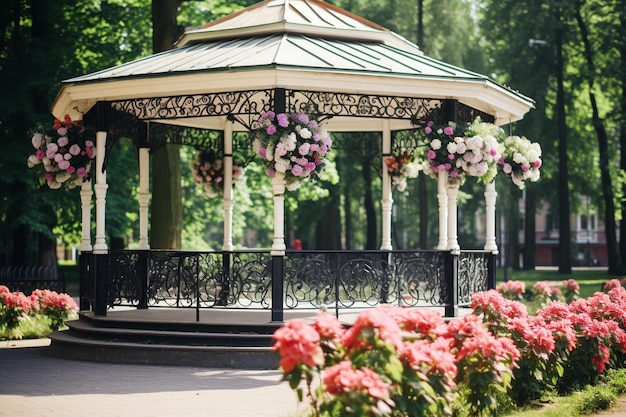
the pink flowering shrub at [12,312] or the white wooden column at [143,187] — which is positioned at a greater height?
the white wooden column at [143,187]

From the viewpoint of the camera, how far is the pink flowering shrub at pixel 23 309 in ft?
56.0

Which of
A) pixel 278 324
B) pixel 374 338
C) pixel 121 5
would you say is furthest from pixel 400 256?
pixel 121 5

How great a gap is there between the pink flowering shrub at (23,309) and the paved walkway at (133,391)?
110 inches

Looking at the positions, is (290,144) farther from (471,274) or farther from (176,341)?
(471,274)

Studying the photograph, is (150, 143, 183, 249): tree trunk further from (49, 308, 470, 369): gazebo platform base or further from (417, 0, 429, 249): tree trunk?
(417, 0, 429, 249): tree trunk

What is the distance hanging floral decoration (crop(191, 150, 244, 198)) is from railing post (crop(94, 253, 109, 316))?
13.5 ft

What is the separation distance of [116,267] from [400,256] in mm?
4749

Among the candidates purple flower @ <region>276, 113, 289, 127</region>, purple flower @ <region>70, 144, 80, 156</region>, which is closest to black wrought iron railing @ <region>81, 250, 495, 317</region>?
purple flower @ <region>70, 144, 80, 156</region>

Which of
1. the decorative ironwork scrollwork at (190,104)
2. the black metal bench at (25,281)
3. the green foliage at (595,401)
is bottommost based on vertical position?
the green foliage at (595,401)

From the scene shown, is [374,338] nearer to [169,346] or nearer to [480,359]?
[480,359]

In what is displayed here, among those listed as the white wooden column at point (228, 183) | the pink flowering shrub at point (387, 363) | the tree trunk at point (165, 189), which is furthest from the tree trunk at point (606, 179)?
the pink flowering shrub at point (387, 363)

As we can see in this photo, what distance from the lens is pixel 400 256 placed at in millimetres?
15047

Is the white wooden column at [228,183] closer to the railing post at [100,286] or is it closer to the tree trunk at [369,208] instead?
the railing post at [100,286]

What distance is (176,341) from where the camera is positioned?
1405 cm
